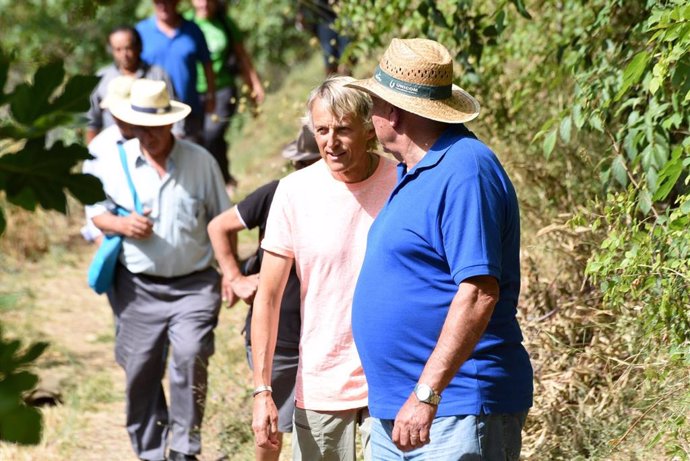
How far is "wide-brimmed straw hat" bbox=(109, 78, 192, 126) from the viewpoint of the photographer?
5.31 meters

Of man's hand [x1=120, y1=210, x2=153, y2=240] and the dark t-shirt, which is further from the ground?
the dark t-shirt

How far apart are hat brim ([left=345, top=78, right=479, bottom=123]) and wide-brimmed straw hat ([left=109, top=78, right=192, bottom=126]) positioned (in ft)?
7.34

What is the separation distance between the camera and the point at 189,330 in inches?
216

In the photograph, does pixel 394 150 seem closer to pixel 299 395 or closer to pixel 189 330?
pixel 299 395

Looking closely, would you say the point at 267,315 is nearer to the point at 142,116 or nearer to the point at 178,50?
the point at 142,116

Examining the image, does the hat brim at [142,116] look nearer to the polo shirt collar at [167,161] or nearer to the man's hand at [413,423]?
the polo shirt collar at [167,161]

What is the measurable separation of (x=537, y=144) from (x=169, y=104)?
89.5 inches

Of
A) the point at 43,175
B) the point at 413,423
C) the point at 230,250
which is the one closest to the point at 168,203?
the point at 230,250

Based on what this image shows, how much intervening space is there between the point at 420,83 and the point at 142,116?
2.42 m

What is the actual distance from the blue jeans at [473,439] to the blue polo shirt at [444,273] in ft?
0.10

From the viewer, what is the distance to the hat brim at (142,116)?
530 centimetres

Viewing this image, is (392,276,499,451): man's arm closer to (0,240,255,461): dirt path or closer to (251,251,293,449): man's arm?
(251,251,293,449): man's arm

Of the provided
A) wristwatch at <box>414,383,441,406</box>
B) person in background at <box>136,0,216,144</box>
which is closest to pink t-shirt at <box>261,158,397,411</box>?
wristwatch at <box>414,383,441,406</box>

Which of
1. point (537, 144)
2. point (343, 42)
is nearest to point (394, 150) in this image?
point (537, 144)
